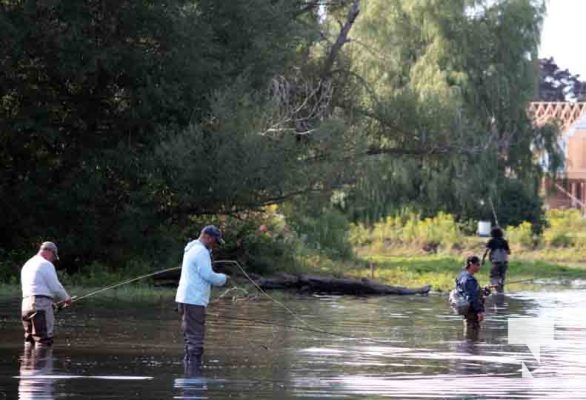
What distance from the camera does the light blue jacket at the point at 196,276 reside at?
54.0ft

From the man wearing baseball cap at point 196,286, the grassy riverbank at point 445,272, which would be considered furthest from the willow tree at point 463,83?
the man wearing baseball cap at point 196,286

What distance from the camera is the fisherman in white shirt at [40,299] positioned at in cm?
1809

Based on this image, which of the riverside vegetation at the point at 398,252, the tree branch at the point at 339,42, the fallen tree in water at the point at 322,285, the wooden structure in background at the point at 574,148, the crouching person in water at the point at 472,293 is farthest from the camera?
the wooden structure in background at the point at 574,148

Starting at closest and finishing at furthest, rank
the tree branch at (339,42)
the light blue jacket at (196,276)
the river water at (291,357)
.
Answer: the river water at (291,357) → the light blue jacket at (196,276) → the tree branch at (339,42)

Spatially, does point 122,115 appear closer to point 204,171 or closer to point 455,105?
point 204,171

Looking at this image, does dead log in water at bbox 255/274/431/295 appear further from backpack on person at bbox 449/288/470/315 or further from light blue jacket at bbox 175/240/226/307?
light blue jacket at bbox 175/240/226/307

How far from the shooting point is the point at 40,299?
18125mm

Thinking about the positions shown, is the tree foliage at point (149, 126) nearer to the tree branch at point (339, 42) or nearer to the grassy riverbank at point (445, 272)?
the grassy riverbank at point (445, 272)

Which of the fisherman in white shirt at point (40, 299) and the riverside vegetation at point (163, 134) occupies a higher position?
the riverside vegetation at point (163, 134)

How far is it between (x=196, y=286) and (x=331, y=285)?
55.9 ft

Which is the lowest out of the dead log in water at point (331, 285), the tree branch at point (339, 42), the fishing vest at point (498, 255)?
the dead log in water at point (331, 285)

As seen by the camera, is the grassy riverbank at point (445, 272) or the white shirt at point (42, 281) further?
the grassy riverbank at point (445, 272)

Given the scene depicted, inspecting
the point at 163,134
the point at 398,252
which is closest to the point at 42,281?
the point at 163,134

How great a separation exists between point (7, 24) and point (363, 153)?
8.94 m
